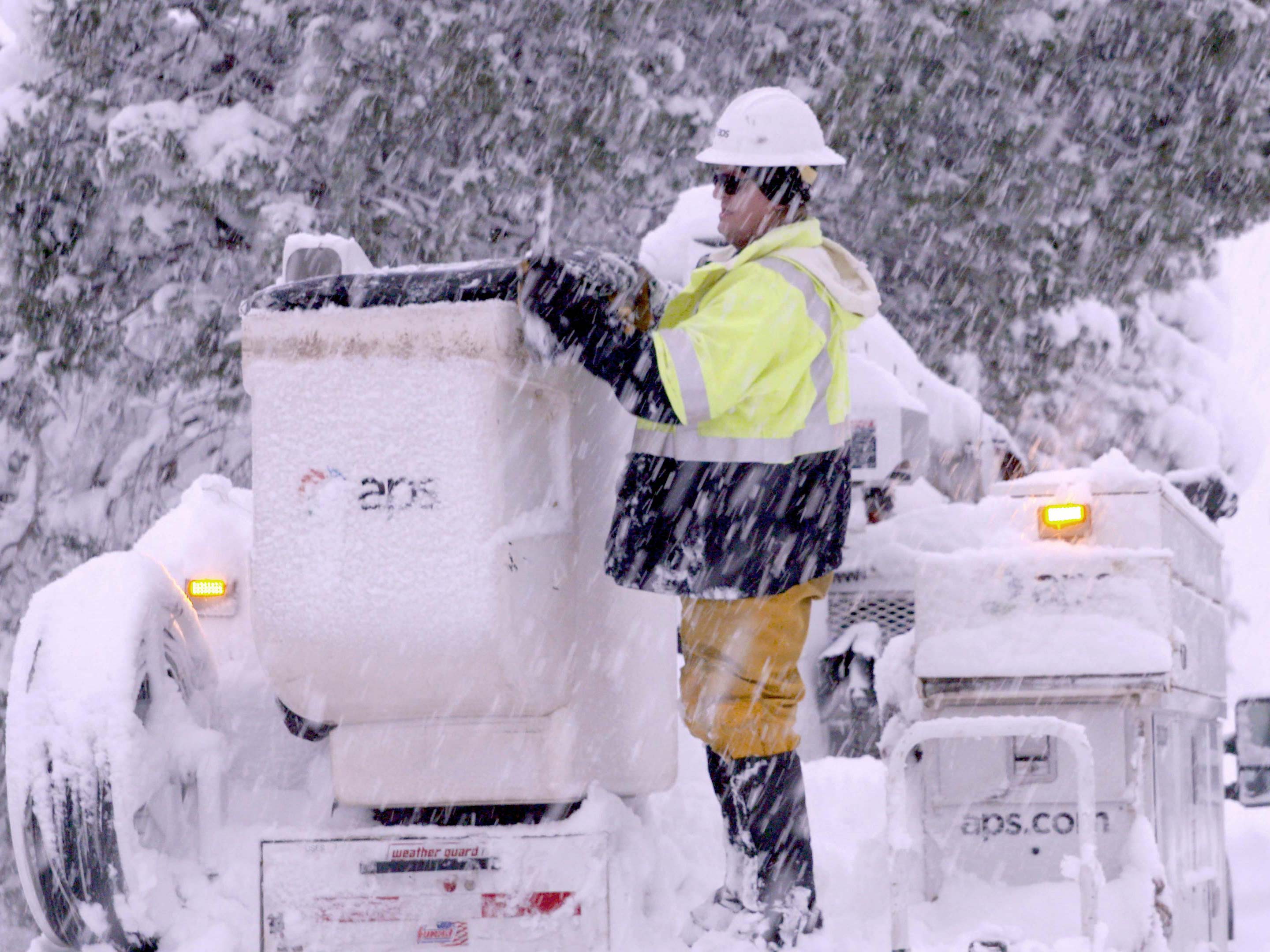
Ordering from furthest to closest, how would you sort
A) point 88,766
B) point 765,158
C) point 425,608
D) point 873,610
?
1. point 873,610
2. point 765,158
3. point 88,766
4. point 425,608

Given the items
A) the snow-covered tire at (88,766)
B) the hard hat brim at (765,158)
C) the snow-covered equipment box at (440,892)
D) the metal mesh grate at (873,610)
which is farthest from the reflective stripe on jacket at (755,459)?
the metal mesh grate at (873,610)

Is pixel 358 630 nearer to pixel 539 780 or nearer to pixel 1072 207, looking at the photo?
pixel 539 780

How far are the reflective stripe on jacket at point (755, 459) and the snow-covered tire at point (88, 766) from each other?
97cm

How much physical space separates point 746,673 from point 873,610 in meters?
1.65

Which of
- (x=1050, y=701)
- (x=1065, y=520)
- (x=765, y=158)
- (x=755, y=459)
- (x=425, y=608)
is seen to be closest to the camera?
(x=425, y=608)

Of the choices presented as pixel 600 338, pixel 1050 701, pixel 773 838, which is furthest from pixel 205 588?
pixel 1050 701

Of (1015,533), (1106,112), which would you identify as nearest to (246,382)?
(1015,533)

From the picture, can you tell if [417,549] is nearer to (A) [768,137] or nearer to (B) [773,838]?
(B) [773,838]

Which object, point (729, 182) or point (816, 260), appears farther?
point (729, 182)

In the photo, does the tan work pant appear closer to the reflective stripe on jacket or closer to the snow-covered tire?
the reflective stripe on jacket

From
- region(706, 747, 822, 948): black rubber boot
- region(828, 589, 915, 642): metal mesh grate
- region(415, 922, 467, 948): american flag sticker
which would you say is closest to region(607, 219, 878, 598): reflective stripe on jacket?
region(706, 747, 822, 948): black rubber boot

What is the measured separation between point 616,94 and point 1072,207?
3.63m

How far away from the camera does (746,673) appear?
10.5 feet

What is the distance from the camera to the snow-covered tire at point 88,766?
3.04m
